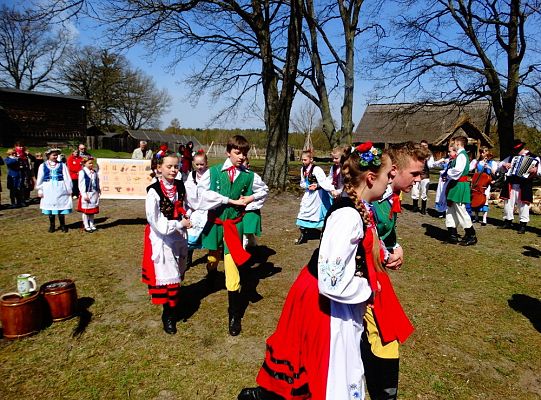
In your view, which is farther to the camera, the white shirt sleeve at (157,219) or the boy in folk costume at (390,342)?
the white shirt sleeve at (157,219)

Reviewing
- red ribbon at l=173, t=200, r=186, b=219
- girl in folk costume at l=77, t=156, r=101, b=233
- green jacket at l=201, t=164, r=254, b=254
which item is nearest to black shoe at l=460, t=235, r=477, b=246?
green jacket at l=201, t=164, r=254, b=254

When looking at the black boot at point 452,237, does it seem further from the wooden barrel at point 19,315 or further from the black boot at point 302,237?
the wooden barrel at point 19,315

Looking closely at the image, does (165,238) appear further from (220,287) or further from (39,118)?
(39,118)

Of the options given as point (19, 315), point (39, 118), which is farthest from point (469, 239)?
point (39, 118)

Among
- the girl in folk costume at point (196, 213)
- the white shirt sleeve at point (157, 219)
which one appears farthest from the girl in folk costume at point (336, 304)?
the girl in folk costume at point (196, 213)

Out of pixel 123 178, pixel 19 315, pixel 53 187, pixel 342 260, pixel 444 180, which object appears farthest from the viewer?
pixel 123 178

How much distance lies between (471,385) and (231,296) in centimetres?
241

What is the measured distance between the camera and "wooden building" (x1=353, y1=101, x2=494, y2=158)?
2672cm

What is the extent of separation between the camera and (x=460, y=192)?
760 cm

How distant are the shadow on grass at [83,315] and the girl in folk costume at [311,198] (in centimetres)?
419

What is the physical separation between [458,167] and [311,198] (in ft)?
9.65

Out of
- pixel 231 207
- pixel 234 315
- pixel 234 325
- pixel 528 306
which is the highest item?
pixel 231 207

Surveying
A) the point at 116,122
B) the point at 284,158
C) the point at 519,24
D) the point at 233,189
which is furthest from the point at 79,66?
the point at 233,189

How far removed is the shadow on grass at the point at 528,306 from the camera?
4.58 meters
